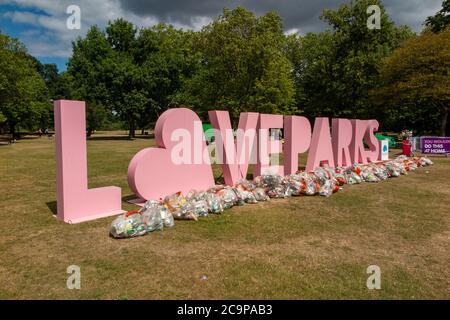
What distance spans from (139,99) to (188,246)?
106 ft

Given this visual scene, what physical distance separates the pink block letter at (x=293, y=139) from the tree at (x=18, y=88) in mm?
25982

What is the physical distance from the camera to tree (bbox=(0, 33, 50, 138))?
90.3 feet

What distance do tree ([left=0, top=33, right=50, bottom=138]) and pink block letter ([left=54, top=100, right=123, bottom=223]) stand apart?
25428mm

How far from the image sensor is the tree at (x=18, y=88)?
1084 inches

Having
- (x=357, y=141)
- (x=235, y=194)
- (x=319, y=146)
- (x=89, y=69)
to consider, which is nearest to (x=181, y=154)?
(x=235, y=194)

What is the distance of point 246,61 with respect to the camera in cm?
2703

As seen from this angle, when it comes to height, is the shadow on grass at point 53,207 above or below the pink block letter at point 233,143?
below

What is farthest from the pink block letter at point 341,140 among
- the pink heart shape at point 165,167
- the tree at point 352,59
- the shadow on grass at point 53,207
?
the tree at point 352,59

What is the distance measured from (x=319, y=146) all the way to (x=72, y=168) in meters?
7.92

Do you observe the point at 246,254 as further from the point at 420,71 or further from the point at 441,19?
the point at 441,19

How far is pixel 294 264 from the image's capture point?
4320 mm

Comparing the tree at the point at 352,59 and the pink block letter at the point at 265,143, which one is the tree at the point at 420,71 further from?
the pink block letter at the point at 265,143
